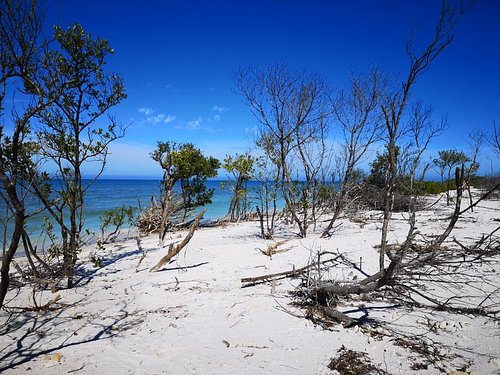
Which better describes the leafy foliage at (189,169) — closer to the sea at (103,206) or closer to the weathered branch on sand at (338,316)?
the sea at (103,206)

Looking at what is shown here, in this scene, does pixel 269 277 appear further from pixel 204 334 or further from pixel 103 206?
pixel 103 206

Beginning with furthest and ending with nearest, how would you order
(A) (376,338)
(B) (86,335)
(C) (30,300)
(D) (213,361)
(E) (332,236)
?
(E) (332,236) < (C) (30,300) < (B) (86,335) < (A) (376,338) < (D) (213,361)

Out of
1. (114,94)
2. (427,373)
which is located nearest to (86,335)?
(427,373)

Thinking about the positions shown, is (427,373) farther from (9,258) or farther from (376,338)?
(9,258)

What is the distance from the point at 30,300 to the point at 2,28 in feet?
15.6

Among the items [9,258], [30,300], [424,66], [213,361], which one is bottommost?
[30,300]

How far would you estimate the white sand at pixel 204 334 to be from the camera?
3098 millimetres

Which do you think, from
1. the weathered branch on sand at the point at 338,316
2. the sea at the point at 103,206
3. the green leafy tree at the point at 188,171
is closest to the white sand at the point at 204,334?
the weathered branch on sand at the point at 338,316

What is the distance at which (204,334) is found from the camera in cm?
375

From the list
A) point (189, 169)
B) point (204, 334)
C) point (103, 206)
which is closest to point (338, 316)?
point (204, 334)

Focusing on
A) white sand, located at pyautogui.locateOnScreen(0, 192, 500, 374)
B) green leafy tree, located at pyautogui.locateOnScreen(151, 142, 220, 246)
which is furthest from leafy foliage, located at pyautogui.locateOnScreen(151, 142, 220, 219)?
white sand, located at pyautogui.locateOnScreen(0, 192, 500, 374)

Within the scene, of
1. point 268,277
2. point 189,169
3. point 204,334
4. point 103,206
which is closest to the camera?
point 204,334

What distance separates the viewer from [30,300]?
5.36m

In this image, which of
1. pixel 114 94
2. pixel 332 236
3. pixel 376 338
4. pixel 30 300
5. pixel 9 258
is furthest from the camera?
pixel 332 236
